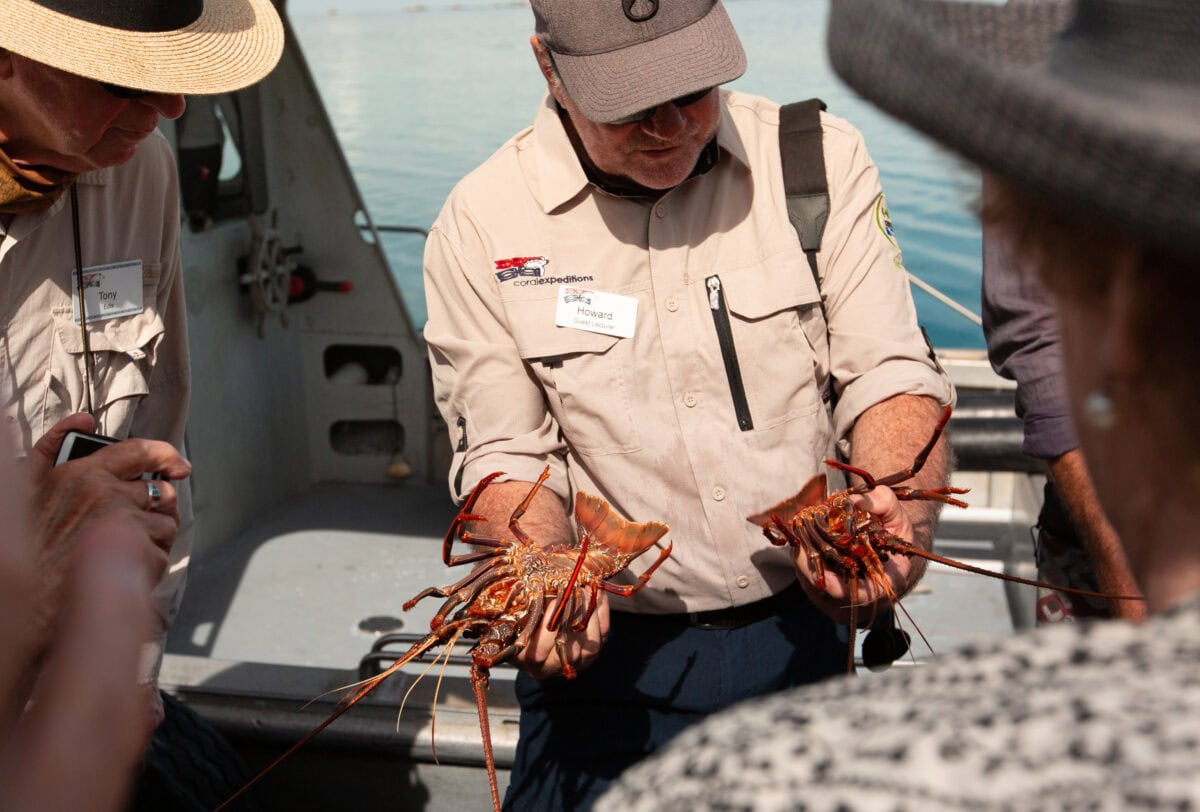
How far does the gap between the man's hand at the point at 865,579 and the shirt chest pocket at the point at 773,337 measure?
23 cm

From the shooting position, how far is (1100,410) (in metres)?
0.88

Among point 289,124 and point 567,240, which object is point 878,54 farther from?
point 289,124

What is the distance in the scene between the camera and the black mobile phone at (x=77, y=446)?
7.25 ft

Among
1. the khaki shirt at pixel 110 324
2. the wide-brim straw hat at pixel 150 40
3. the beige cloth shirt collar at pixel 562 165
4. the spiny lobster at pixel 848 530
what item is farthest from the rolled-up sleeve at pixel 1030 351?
the khaki shirt at pixel 110 324

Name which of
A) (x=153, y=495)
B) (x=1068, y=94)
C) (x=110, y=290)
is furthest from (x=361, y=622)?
(x=1068, y=94)

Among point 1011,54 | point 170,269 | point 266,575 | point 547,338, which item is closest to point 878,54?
point 1011,54

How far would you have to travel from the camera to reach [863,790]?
800mm

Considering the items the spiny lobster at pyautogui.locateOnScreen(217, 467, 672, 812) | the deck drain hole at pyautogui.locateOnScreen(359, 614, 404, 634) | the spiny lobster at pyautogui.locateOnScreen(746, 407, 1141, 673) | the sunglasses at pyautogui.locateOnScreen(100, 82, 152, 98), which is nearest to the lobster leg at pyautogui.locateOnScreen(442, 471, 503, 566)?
the spiny lobster at pyautogui.locateOnScreen(217, 467, 672, 812)

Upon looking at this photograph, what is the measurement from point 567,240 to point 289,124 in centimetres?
344

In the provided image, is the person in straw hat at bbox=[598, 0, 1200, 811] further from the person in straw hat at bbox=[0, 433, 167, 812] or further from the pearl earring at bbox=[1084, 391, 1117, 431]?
the person in straw hat at bbox=[0, 433, 167, 812]

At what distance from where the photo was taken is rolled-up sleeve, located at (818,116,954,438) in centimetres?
245

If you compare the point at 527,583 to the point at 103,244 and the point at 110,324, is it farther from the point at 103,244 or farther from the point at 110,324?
the point at 103,244

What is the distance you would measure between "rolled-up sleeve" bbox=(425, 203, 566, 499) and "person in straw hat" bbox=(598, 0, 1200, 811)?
1.59 meters

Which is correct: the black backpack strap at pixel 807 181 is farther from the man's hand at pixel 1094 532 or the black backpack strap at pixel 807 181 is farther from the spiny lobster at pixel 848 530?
the man's hand at pixel 1094 532
